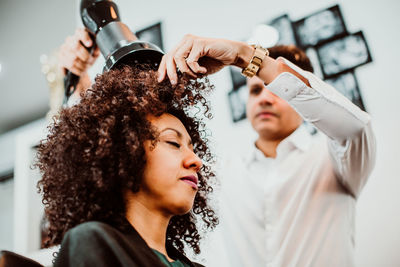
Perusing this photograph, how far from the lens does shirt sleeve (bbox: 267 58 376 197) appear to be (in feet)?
3.84

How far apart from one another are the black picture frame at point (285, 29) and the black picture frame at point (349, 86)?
313mm

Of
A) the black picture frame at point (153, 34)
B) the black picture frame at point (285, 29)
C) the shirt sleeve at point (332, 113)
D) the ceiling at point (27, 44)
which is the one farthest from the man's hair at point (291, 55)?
the ceiling at point (27, 44)

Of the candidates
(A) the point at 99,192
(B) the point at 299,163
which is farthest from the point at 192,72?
(B) the point at 299,163

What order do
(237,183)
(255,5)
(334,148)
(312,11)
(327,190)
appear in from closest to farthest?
(334,148), (327,190), (237,183), (312,11), (255,5)

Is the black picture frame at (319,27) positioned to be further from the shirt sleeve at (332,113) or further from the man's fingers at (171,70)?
the man's fingers at (171,70)

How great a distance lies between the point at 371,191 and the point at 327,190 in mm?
227

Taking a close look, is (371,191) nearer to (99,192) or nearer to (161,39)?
(99,192)

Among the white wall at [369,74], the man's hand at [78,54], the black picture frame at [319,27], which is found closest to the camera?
the man's hand at [78,54]

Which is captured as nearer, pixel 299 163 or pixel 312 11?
pixel 299 163

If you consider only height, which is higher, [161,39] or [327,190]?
[161,39]

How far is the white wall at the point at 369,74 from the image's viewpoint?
1518mm

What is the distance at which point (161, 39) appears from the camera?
2186 mm

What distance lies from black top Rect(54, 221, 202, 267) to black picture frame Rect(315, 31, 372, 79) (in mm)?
1344

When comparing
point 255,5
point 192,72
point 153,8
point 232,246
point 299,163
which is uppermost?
point 153,8
